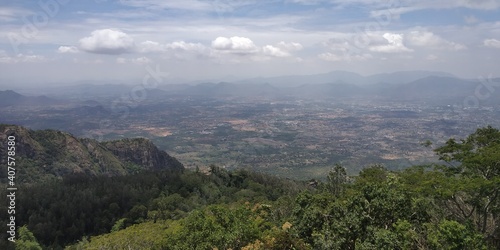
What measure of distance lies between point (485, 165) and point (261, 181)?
7766 cm

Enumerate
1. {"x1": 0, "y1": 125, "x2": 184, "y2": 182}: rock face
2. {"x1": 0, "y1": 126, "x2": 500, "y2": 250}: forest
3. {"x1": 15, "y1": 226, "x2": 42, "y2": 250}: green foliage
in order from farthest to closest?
{"x1": 0, "y1": 125, "x2": 184, "y2": 182}: rock face → {"x1": 15, "y1": 226, "x2": 42, "y2": 250}: green foliage → {"x1": 0, "y1": 126, "x2": 500, "y2": 250}: forest

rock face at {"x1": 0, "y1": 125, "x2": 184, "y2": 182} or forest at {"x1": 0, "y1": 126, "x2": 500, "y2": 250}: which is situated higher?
forest at {"x1": 0, "y1": 126, "x2": 500, "y2": 250}

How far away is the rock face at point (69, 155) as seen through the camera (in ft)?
348

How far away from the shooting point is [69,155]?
383 feet

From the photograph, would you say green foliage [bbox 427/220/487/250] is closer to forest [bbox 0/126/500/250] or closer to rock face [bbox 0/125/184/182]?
forest [bbox 0/126/500/250]

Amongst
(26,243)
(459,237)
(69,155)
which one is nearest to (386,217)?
(459,237)

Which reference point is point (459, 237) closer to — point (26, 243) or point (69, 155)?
point (26, 243)

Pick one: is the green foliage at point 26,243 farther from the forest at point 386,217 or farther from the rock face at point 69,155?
the rock face at point 69,155

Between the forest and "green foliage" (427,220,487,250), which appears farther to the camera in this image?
the forest

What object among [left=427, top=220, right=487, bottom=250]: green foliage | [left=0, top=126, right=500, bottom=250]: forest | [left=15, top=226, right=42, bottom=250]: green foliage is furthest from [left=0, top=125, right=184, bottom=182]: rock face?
[left=427, top=220, right=487, bottom=250]: green foliage

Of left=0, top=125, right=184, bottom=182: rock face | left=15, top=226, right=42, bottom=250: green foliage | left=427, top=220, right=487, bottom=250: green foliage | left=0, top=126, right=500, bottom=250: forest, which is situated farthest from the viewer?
left=0, top=125, right=184, bottom=182: rock face

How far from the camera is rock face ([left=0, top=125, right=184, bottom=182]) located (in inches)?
4173

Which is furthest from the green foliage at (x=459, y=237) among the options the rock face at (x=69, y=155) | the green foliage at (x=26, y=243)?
the rock face at (x=69, y=155)

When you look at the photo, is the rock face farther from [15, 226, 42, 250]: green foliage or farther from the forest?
the forest
